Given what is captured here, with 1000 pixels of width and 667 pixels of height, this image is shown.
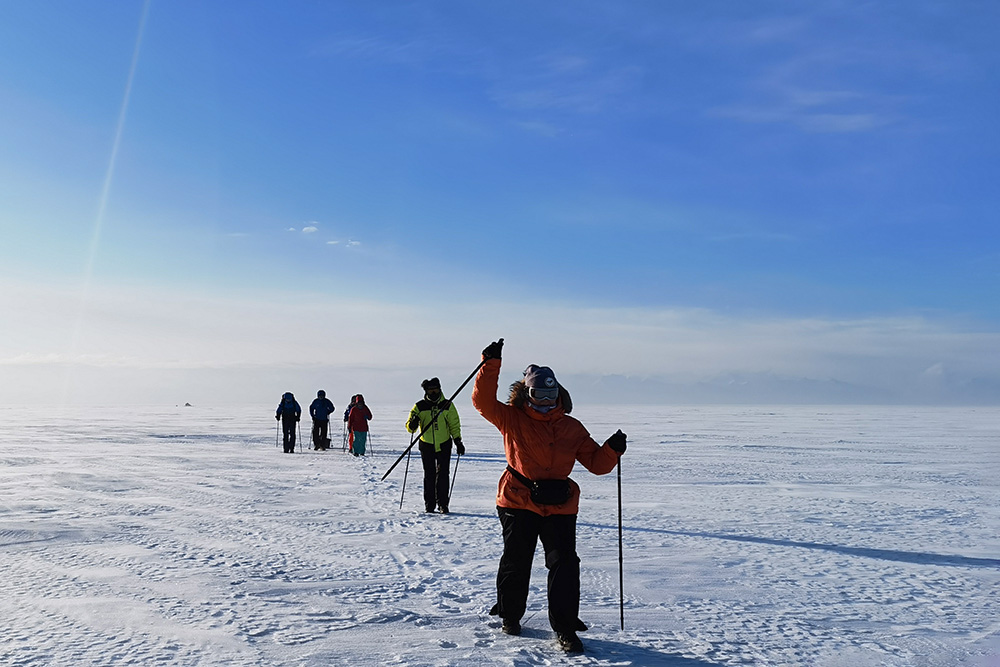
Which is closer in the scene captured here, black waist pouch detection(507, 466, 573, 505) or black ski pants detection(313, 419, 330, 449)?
black waist pouch detection(507, 466, 573, 505)

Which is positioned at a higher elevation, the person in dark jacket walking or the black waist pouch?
the person in dark jacket walking

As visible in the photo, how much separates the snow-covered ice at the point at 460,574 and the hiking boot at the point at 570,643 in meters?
0.09

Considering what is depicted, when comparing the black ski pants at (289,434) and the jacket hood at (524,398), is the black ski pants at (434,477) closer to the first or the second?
the jacket hood at (524,398)

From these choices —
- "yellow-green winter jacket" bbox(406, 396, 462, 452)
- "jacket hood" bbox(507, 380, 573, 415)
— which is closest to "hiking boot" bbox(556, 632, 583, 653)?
"jacket hood" bbox(507, 380, 573, 415)

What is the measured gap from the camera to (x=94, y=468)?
14055mm

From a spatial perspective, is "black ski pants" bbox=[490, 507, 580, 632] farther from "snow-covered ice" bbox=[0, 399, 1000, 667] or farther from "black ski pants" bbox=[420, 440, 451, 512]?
"black ski pants" bbox=[420, 440, 451, 512]

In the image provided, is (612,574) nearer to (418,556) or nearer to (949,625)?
(418,556)

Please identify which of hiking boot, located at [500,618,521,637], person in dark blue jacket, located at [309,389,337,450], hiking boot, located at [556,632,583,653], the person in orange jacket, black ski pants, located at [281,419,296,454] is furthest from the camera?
person in dark blue jacket, located at [309,389,337,450]

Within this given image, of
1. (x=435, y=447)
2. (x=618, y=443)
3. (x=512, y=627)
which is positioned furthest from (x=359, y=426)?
(x=618, y=443)

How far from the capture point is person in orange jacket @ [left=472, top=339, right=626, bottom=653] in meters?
4.28

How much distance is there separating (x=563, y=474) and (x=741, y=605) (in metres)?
1.81

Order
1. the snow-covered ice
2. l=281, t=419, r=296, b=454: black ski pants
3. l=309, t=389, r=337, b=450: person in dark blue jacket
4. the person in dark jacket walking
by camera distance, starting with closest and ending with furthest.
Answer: the snow-covered ice → the person in dark jacket walking → l=281, t=419, r=296, b=454: black ski pants → l=309, t=389, r=337, b=450: person in dark blue jacket

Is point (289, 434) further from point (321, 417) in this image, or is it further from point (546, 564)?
point (546, 564)

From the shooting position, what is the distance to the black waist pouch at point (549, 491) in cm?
425
